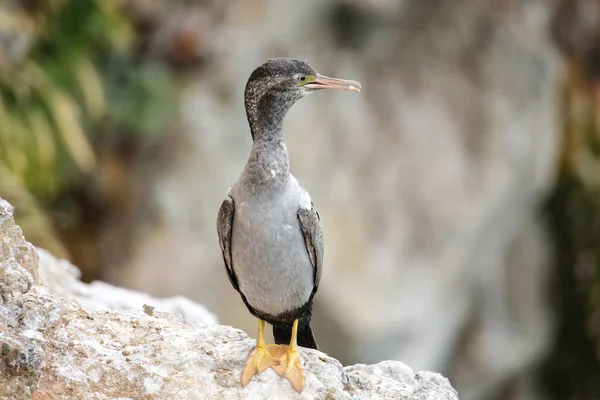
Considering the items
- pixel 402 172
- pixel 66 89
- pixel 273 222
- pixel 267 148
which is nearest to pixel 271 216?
pixel 273 222

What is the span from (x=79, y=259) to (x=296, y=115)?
255 centimetres

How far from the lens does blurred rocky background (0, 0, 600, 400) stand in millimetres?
7238

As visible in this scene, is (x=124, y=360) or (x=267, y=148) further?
(x=267, y=148)

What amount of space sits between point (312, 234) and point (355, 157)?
525 centimetres

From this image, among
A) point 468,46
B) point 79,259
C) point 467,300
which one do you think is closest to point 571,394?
point 467,300

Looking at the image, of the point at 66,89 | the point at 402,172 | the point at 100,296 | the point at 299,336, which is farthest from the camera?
the point at 402,172

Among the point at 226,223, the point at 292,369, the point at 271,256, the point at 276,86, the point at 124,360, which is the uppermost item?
the point at 276,86

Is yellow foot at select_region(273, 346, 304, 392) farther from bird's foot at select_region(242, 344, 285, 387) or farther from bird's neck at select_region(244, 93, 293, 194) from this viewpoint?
bird's neck at select_region(244, 93, 293, 194)

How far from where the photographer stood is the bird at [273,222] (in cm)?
279

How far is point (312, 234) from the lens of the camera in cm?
287

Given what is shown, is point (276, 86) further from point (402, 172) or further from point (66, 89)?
A: point (402, 172)

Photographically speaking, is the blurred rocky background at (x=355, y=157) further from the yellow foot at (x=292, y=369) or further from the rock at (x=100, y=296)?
the yellow foot at (x=292, y=369)

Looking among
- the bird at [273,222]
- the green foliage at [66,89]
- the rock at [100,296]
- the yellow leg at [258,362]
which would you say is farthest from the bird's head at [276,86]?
the green foliage at [66,89]

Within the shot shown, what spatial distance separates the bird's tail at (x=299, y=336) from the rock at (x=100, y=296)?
1.89 ft
